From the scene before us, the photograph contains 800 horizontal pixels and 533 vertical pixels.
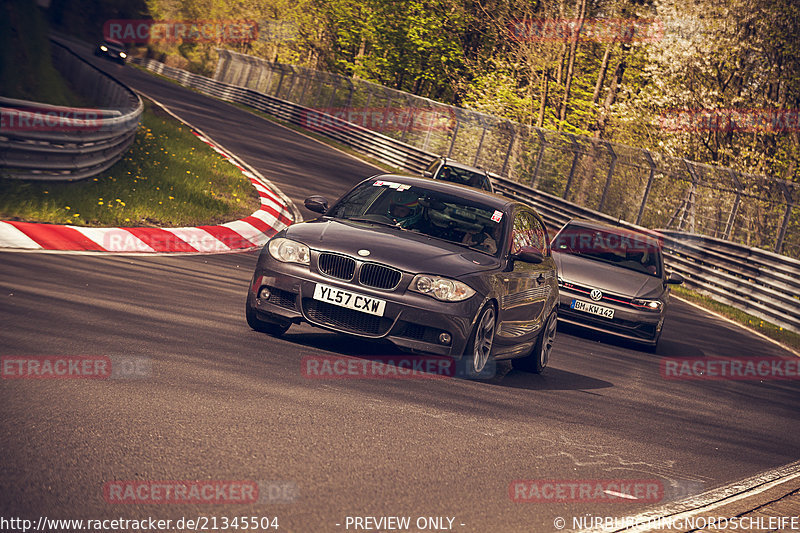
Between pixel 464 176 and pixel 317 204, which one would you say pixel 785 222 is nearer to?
pixel 464 176

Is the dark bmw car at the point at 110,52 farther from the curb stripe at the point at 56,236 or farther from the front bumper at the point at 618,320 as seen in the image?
the front bumper at the point at 618,320

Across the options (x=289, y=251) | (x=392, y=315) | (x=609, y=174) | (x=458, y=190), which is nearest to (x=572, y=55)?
(x=609, y=174)

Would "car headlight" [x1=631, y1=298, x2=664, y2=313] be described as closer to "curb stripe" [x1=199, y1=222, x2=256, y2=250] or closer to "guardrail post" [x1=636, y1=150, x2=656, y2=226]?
"curb stripe" [x1=199, y1=222, x2=256, y2=250]

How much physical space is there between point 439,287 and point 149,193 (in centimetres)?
864

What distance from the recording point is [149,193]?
609 inches

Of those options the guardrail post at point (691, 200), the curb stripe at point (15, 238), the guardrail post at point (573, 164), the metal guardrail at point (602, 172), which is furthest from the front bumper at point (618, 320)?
the guardrail post at point (573, 164)

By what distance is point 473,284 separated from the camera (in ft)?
26.4

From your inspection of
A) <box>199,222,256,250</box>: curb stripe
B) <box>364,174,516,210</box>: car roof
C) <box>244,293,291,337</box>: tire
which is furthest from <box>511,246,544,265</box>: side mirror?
<box>199,222,256,250</box>: curb stripe

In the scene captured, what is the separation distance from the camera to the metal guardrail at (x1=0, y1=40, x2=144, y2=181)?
38.9 feet

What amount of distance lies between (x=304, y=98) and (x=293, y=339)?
42.7 m

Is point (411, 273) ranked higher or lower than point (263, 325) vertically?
higher

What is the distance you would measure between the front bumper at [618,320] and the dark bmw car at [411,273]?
3859mm

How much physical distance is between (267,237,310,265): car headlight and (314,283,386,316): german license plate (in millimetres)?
310

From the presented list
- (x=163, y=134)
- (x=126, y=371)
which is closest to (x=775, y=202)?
(x=163, y=134)
